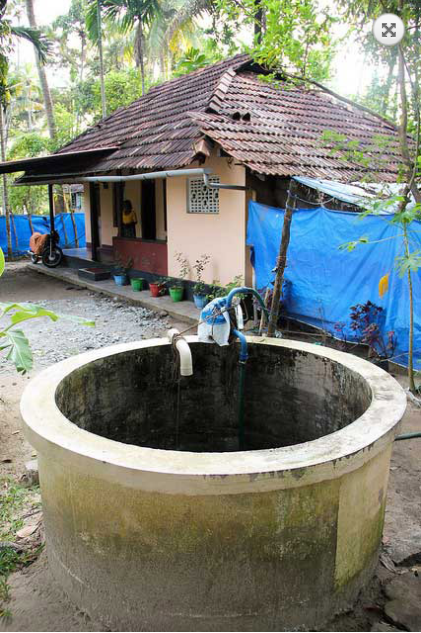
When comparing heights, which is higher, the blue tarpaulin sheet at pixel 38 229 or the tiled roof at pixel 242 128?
the tiled roof at pixel 242 128

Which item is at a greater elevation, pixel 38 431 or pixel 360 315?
pixel 38 431

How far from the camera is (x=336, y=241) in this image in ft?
23.0

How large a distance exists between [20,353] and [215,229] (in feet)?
23.7

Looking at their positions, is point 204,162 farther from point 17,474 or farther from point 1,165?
point 17,474

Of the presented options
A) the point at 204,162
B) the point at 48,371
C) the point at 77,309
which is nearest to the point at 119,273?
the point at 77,309

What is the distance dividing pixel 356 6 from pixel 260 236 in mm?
3753

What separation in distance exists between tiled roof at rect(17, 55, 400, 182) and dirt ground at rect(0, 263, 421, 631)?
335 cm

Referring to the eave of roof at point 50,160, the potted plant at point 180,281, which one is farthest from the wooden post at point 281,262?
the eave of roof at point 50,160

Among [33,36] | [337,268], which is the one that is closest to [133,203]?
[337,268]

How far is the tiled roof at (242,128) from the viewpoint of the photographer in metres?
8.98

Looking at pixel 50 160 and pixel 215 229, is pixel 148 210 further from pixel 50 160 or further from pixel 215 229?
pixel 215 229

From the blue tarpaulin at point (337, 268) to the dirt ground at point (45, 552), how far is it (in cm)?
92

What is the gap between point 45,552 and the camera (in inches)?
128

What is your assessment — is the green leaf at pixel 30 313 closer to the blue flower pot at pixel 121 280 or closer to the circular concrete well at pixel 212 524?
Result: the circular concrete well at pixel 212 524
